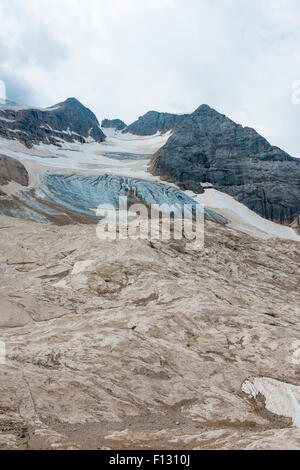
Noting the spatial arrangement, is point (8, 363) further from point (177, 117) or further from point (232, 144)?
point (177, 117)

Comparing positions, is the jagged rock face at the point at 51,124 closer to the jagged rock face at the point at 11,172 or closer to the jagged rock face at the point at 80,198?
the jagged rock face at the point at 11,172

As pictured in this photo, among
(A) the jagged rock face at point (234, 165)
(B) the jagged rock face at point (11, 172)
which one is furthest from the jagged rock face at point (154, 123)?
(B) the jagged rock face at point (11, 172)

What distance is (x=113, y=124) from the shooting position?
645 ft

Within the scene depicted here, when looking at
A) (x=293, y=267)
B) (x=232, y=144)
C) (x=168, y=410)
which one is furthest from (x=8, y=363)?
(x=232, y=144)

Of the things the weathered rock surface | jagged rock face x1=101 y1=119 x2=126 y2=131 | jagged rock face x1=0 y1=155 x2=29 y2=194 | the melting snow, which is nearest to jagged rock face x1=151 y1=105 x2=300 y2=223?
jagged rock face x1=0 y1=155 x2=29 y2=194

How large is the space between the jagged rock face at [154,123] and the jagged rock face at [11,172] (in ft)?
402

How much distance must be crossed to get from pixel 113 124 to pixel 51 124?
6716 cm

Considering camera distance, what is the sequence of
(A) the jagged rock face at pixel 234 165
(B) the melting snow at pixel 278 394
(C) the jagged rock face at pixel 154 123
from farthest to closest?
1. (C) the jagged rock face at pixel 154 123
2. (A) the jagged rock face at pixel 234 165
3. (B) the melting snow at pixel 278 394

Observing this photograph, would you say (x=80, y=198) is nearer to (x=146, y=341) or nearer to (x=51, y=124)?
(x=146, y=341)

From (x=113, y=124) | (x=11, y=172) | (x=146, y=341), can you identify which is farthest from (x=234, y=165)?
(x=113, y=124)

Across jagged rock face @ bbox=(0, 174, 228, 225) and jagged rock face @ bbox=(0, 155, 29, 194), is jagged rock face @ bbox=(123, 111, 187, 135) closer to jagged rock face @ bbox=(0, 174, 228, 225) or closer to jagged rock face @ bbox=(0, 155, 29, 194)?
jagged rock face @ bbox=(0, 174, 228, 225)

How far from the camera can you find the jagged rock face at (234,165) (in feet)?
280

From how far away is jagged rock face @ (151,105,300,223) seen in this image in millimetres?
85312

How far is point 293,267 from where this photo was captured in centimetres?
2506
